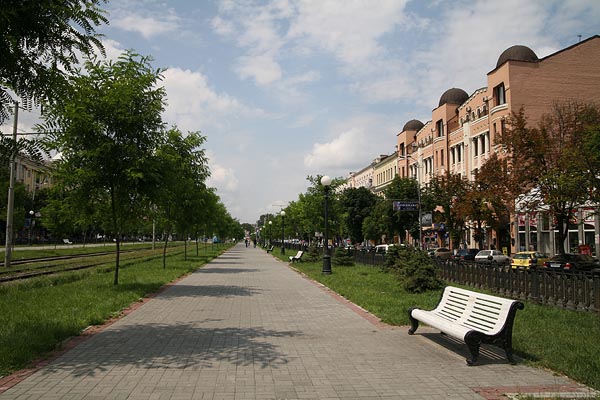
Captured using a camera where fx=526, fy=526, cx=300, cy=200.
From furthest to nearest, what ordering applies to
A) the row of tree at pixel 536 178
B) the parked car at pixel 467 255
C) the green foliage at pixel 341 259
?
the parked car at pixel 467 255 → the green foliage at pixel 341 259 → the row of tree at pixel 536 178

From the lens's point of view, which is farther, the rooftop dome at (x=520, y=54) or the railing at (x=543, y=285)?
the rooftop dome at (x=520, y=54)

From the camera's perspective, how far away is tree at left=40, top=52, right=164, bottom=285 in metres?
15.6

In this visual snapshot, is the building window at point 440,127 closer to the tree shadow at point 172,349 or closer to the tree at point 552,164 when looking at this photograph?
the tree at point 552,164

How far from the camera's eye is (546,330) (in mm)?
9414

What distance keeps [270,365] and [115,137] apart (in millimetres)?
11515

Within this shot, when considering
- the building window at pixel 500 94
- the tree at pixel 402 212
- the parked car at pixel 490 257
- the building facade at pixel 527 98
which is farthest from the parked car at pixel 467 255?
the building window at pixel 500 94

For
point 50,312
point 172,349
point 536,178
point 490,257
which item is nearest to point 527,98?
point 490,257

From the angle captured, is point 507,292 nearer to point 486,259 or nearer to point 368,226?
point 486,259

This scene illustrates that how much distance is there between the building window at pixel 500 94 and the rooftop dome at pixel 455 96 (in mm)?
14047

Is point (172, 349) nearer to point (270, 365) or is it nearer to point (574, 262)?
point (270, 365)

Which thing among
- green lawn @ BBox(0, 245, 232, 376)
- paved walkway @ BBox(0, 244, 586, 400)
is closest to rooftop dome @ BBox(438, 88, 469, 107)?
green lawn @ BBox(0, 245, 232, 376)

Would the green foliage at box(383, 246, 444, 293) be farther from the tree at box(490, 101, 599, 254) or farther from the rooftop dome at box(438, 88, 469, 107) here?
the rooftop dome at box(438, 88, 469, 107)

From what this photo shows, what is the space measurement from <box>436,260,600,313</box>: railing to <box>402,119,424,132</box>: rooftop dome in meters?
62.1

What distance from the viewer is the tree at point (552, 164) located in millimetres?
22766
